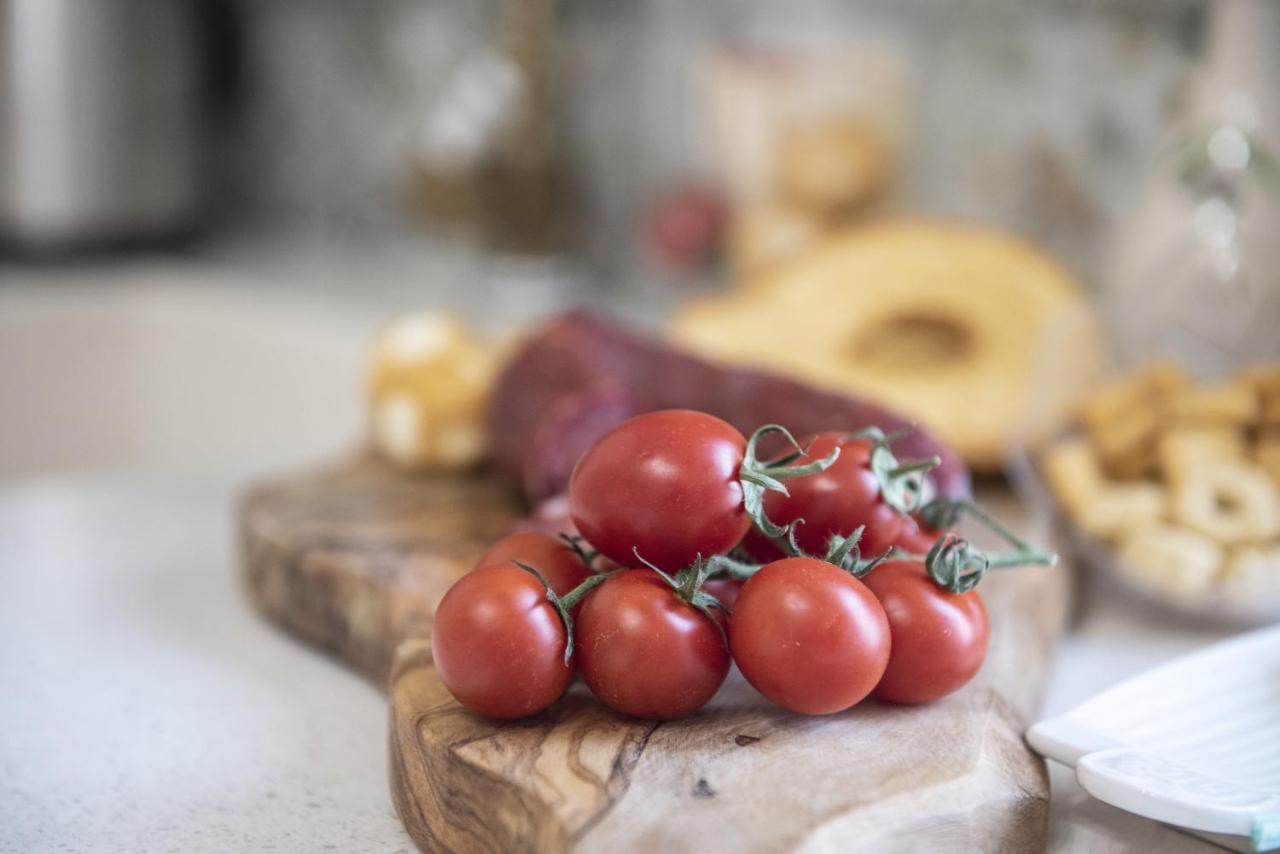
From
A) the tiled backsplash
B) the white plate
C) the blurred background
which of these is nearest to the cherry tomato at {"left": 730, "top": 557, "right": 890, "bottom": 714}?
the white plate

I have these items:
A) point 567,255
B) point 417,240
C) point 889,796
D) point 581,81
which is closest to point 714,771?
point 889,796

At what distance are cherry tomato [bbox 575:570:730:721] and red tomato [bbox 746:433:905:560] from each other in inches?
3.3

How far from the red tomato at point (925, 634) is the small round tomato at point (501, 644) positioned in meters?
0.17

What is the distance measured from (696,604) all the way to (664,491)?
58mm

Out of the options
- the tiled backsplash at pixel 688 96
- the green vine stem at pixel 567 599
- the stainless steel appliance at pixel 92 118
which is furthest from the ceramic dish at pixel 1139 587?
the stainless steel appliance at pixel 92 118

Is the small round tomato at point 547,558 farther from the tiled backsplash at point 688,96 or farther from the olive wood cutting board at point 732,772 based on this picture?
the tiled backsplash at point 688,96

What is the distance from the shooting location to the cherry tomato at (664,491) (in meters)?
0.60

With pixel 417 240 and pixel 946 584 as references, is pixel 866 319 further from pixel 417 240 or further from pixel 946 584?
pixel 417 240

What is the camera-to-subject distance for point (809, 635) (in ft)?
1.92

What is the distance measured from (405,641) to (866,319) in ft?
2.22

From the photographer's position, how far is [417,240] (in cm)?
211

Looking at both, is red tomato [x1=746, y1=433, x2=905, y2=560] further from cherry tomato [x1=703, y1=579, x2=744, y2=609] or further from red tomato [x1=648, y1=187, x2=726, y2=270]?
red tomato [x1=648, y1=187, x2=726, y2=270]

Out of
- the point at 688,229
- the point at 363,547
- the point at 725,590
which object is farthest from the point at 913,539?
the point at 688,229

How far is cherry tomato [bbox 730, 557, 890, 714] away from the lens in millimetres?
588
